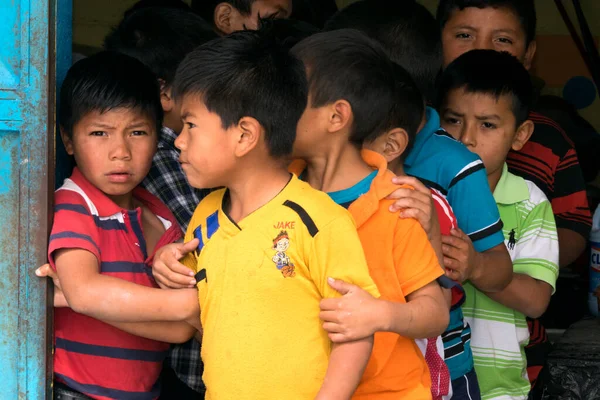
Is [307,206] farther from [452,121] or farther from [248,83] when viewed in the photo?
[452,121]

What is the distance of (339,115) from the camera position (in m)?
2.52

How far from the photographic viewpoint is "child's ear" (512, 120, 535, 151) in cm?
334

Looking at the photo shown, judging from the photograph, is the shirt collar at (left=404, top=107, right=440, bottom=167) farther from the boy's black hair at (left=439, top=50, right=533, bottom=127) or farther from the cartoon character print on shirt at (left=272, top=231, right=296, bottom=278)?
the cartoon character print on shirt at (left=272, top=231, right=296, bottom=278)

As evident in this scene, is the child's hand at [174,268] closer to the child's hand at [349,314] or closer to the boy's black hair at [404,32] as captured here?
the child's hand at [349,314]

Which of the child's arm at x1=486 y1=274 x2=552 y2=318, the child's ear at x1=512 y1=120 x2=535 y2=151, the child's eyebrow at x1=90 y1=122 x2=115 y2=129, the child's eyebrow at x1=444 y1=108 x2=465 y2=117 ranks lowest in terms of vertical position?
the child's arm at x1=486 y1=274 x2=552 y2=318

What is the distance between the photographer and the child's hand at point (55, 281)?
8.27ft

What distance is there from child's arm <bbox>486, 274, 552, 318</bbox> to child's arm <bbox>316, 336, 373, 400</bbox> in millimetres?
922

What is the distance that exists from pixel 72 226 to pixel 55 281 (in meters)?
0.19

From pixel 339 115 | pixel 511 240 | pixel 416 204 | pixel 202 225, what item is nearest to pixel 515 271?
pixel 511 240

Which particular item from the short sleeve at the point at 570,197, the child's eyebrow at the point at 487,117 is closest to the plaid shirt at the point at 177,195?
the child's eyebrow at the point at 487,117

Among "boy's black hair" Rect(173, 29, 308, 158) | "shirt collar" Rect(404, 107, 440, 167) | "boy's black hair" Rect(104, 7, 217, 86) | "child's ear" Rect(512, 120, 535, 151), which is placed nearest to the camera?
"boy's black hair" Rect(173, 29, 308, 158)

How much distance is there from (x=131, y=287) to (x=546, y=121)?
79.7 inches

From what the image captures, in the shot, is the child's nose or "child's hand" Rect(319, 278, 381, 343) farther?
the child's nose

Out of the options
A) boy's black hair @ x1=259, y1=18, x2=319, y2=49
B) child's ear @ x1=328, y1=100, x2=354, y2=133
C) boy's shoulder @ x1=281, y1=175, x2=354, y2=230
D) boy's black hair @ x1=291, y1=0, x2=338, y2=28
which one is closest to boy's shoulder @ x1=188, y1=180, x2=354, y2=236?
boy's shoulder @ x1=281, y1=175, x2=354, y2=230
